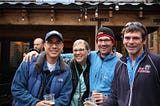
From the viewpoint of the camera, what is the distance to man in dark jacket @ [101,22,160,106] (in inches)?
113

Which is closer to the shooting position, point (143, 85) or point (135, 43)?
point (143, 85)

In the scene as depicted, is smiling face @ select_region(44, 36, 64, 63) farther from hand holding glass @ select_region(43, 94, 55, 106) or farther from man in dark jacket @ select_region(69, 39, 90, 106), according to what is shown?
hand holding glass @ select_region(43, 94, 55, 106)

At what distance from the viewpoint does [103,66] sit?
3.73m

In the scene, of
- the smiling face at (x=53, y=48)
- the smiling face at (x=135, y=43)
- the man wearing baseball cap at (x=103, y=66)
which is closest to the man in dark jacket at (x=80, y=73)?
the man wearing baseball cap at (x=103, y=66)

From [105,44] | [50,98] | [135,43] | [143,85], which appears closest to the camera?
[143,85]

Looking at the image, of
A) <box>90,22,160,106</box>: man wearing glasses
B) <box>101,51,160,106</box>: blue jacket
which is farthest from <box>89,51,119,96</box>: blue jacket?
<box>101,51,160,106</box>: blue jacket

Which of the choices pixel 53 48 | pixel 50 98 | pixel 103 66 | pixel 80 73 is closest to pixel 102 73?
pixel 103 66

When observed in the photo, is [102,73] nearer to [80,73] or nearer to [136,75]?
[80,73]

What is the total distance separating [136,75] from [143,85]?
0.14 metres

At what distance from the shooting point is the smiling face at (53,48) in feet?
11.5

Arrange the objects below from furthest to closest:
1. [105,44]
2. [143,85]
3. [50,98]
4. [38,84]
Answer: [105,44] → [38,84] → [50,98] → [143,85]

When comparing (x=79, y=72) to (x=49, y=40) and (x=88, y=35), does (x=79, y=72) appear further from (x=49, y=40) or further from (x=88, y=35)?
(x=88, y=35)

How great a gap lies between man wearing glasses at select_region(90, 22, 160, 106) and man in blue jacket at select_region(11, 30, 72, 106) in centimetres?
59

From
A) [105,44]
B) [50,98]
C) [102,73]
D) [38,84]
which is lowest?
[50,98]
